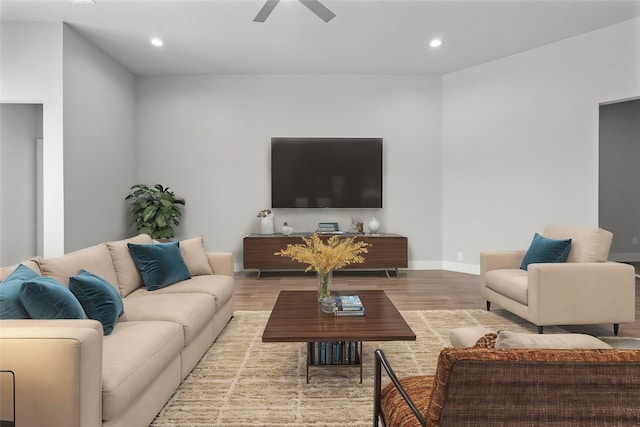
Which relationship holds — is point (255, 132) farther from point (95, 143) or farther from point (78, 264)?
point (78, 264)

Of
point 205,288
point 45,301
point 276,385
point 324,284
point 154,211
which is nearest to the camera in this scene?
point 45,301

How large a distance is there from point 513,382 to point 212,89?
640cm

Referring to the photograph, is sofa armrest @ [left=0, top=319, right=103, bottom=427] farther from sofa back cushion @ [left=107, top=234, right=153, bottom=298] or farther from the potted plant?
the potted plant

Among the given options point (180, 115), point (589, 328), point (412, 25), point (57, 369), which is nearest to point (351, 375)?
point (57, 369)

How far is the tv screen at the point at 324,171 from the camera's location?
6469mm

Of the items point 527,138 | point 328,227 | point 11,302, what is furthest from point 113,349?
point 527,138

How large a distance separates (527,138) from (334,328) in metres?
4.67

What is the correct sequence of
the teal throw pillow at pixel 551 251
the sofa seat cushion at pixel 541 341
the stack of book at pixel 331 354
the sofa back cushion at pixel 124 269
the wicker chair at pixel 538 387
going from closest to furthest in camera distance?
the wicker chair at pixel 538 387
the sofa seat cushion at pixel 541 341
the stack of book at pixel 331 354
the sofa back cushion at pixel 124 269
the teal throw pillow at pixel 551 251

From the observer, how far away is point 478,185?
6223 mm

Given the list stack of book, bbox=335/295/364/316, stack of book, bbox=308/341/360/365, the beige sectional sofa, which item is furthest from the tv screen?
stack of book, bbox=308/341/360/365

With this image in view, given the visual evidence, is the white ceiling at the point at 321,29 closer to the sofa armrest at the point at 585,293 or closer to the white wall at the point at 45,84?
the white wall at the point at 45,84

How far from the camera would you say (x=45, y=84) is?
447cm

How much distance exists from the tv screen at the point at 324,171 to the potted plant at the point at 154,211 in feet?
5.14

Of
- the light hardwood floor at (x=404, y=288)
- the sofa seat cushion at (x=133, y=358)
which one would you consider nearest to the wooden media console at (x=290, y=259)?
the light hardwood floor at (x=404, y=288)
